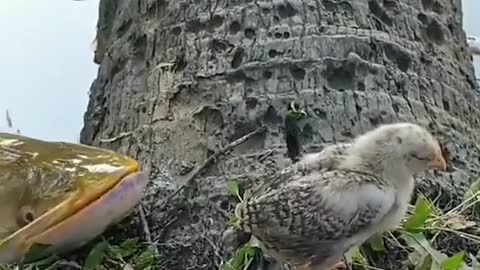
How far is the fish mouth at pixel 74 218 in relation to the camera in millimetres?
1398

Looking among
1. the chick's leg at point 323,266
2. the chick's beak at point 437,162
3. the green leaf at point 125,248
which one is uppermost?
the chick's beak at point 437,162

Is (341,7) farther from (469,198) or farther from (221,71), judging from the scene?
(469,198)

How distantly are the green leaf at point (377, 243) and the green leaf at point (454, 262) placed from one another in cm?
8

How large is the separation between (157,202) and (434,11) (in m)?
0.51

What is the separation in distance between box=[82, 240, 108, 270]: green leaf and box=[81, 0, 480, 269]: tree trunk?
0.26 feet

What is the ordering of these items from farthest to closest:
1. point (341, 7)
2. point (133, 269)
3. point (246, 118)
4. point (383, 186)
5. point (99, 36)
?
point (99, 36)
point (341, 7)
point (246, 118)
point (133, 269)
point (383, 186)

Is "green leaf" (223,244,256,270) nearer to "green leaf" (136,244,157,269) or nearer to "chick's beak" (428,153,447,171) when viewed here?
"green leaf" (136,244,157,269)

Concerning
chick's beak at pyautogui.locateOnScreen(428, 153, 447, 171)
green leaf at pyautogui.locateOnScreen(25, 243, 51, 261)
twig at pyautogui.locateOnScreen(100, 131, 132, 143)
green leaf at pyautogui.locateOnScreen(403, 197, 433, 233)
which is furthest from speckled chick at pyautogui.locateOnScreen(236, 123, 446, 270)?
twig at pyautogui.locateOnScreen(100, 131, 132, 143)

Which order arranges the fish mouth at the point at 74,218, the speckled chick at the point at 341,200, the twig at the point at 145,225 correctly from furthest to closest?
1. the twig at the point at 145,225
2. the fish mouth at the point at 74,218
3. the speckled chick at the point at 341,200

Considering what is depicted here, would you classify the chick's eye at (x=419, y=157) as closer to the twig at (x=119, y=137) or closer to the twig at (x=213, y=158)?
the twig at (x=213, y=158)

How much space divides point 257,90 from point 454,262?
1.17 ft

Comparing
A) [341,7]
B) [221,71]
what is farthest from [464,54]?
[221,71]

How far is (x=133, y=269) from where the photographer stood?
4.83 feet

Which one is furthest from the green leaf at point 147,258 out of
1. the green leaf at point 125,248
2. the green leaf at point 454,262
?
the green leaf at point 454,262
